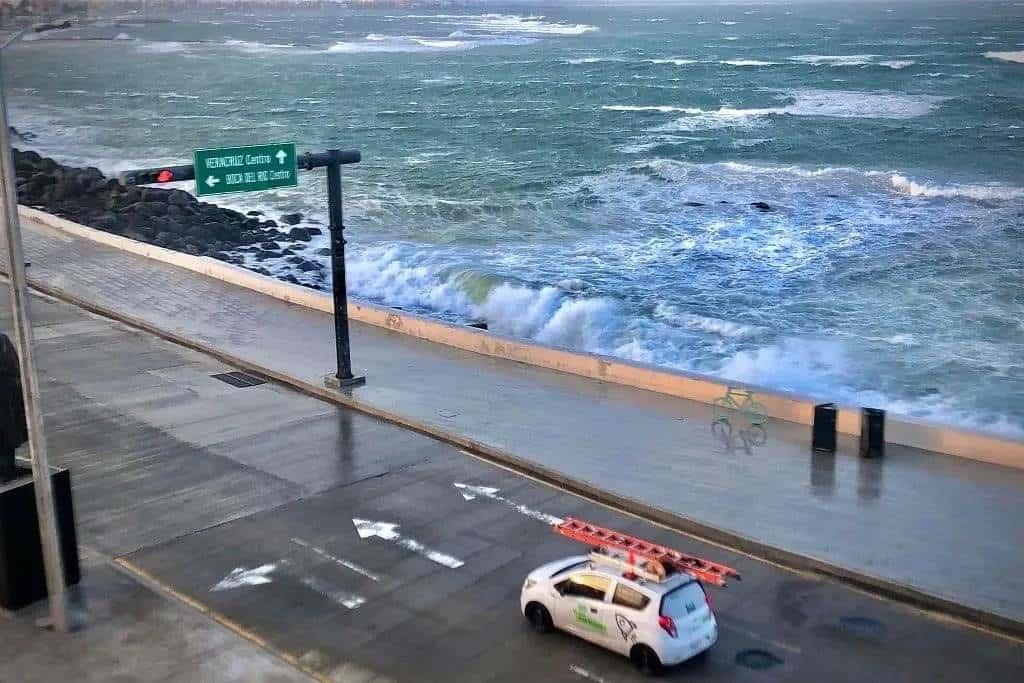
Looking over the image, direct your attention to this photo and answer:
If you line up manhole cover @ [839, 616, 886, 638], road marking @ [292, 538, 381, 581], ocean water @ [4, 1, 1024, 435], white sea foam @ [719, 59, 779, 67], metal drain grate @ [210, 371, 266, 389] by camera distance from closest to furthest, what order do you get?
manhole cover @ [839, 616, 886, 638] → road marking @ [292, 538, 381, 581] → metal drain grate @ [210, 371, 266, 389] → ocean water @ [4, 1, 1024, 435] → white sea foam @ [719, 59, 779, 67]

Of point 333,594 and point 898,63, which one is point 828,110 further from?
point 333,594

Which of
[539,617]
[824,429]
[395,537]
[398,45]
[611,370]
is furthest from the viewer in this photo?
[398,45]

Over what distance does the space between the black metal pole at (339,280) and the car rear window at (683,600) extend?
32.9 ft

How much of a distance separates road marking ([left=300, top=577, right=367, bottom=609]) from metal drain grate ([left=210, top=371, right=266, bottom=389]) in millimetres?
7888

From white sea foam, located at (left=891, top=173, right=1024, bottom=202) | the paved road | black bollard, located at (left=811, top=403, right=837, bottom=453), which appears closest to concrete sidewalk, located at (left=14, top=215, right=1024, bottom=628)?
black bollard, located at (left=811, top=403, right=837, bottom=453)

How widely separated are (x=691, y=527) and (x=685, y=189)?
41.7 meters

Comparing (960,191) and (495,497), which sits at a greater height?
(495,497)

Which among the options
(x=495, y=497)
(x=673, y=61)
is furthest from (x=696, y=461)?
(x=673, y=61)

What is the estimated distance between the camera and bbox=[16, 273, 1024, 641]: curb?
1119 centimetres

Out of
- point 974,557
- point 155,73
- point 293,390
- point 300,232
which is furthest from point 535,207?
point 155,73

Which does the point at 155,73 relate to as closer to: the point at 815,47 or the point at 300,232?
the point at 815,47

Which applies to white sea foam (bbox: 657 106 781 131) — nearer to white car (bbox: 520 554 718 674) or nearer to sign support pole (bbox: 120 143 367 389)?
sign support pole (bbox: 120 143 367 389)

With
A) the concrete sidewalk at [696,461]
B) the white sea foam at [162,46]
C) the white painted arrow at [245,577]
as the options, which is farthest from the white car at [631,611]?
the white sea foam at [162,46]

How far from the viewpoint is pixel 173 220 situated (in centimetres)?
4162
